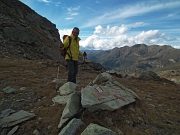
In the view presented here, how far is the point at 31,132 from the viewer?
5680 millimetres

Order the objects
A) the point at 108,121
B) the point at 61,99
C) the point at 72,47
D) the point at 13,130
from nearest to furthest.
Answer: the point at 13,130
the point at 108,121
the point at 61,99
the point at 72,47

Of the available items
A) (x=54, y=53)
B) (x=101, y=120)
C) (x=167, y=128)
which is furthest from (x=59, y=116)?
(x=54, y=53)

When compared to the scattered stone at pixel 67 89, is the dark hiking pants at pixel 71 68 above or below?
above

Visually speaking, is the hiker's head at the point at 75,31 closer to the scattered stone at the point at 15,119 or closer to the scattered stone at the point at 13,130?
the scattered stone at the point at 15,119

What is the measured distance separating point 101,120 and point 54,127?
199cm

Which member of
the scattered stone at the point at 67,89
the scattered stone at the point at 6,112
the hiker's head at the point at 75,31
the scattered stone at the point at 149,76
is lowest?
the scattered stone at the point at 149,76

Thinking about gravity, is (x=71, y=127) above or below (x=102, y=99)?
below

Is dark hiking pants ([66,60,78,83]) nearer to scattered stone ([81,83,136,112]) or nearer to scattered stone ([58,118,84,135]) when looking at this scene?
scattered stone ([81,83,136,112])

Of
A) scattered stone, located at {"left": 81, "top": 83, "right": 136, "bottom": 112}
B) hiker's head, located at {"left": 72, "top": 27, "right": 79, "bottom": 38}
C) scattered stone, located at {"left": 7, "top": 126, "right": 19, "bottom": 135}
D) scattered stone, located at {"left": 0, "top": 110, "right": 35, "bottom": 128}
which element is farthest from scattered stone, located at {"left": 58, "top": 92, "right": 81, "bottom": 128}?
hiker's head, located at {"left": 72, "top": 27, "right": 79, "bottom": 38}

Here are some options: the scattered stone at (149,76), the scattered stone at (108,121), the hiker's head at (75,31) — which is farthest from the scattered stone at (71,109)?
the scattered stone at (149,76)

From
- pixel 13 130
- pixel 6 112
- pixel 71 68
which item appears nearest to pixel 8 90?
pixel 6 112

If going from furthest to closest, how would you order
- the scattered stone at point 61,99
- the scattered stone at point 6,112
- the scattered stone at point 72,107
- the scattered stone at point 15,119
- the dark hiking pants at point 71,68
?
the dark hiking pants at point 71,68
the scattered stone at point 61,99
the scattered stone at point 6,112
the scattered stone at point 72,107
the scattered stone at point 15,119

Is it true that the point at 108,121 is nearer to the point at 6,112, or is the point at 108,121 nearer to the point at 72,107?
the point at 72,107

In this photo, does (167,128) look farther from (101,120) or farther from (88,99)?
(88,99)
